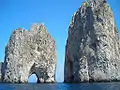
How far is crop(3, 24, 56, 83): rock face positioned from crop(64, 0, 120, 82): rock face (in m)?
17.1

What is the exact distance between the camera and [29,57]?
108 meters

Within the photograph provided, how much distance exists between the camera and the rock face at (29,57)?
10406 cm

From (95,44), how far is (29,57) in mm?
34062

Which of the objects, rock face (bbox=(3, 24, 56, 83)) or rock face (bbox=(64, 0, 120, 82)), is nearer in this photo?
rock face (bbox=(64, 0, 120, 82))

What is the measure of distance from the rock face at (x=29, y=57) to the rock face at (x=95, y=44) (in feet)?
56.1

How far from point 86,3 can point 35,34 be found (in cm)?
2988

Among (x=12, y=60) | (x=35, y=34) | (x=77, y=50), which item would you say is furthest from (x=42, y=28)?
(x=77, y=50)

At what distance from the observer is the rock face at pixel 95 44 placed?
8181cm

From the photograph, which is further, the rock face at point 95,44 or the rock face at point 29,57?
the rock face at point 29,57

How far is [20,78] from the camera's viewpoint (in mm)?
102875

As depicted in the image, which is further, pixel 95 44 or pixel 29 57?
pixel 29 57

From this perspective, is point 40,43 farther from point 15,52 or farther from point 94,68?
point 94,68

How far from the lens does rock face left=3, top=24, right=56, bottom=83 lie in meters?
104

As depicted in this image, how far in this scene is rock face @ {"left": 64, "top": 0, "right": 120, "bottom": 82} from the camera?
81812 millimetres
